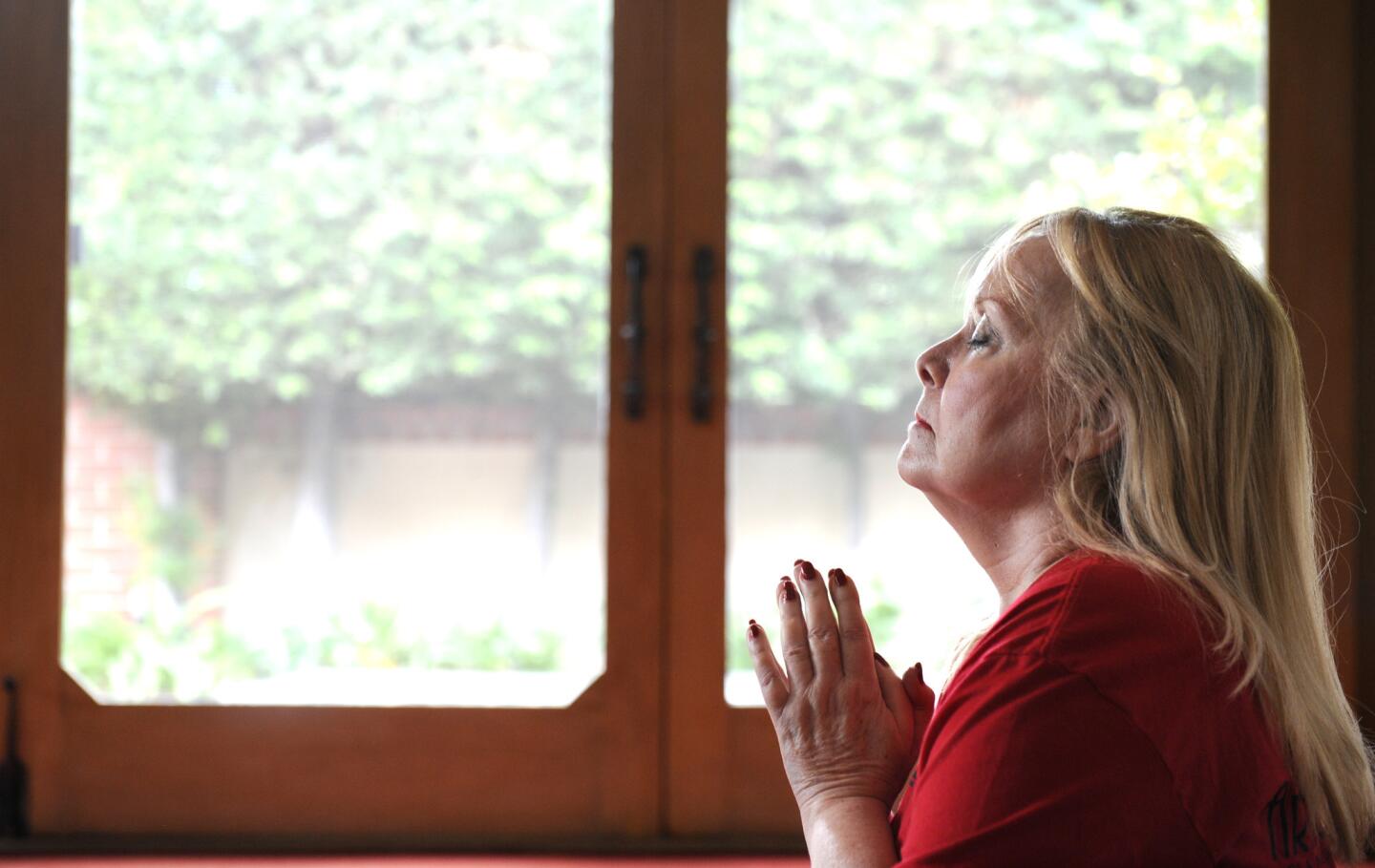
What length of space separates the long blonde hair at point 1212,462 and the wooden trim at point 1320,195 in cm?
124

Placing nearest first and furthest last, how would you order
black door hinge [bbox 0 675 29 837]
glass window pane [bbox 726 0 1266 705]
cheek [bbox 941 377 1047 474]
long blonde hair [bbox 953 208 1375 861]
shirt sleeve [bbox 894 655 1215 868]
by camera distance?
shirt sleeve [bbox 894 655 1215 868]
long blonde hair [bbox 953 208 1375 861]
cheek [bbox 941 377 1047 474]
black door hinge [bbox 0 675 29 837]
glass window pane [bbox 726 0 1266 705]

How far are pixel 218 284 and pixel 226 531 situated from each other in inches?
16.3

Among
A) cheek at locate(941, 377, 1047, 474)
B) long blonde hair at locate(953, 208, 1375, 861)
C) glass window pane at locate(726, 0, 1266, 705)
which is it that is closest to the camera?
long blonde hair at locate(953, 208, 1375, 861)

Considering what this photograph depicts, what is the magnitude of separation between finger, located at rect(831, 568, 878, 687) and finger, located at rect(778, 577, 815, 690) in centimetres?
3

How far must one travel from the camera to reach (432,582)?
2.26 meters

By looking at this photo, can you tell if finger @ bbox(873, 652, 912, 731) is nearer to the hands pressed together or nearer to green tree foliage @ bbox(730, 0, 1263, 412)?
the hands pressed together

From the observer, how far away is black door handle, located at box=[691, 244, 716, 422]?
86.4 inches

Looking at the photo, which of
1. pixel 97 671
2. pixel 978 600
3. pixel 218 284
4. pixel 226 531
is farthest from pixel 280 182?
pixel 978 600

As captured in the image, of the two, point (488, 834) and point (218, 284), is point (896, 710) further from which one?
point (218, 284)

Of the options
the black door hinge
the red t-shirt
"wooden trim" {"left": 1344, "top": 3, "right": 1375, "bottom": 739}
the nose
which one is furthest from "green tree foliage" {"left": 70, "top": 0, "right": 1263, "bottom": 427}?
the red t-shirt

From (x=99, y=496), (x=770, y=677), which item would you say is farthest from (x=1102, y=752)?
(x=99, y=496)

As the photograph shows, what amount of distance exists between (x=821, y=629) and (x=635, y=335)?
113 cm

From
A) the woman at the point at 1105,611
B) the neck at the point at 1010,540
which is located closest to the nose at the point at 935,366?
the woman at the point at 1105,611

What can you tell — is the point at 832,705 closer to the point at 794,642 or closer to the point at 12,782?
the point at 794,642
